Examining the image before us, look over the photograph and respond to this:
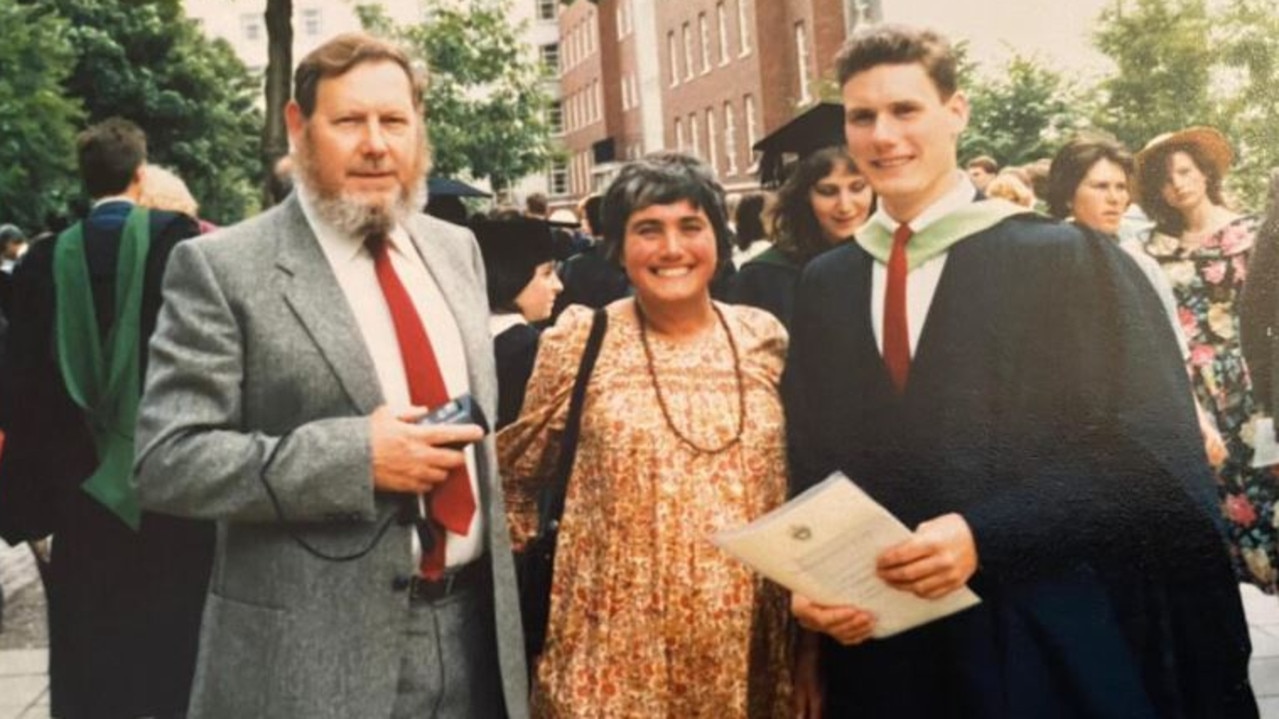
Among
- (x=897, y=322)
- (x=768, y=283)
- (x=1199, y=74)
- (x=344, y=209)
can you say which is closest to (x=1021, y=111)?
(x=1199, y=74)

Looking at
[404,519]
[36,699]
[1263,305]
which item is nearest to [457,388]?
[404,519]

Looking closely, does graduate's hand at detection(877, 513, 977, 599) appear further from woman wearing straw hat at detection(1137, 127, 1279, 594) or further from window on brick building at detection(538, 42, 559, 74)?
window on brick building at detection(538, 42, 559, 74)

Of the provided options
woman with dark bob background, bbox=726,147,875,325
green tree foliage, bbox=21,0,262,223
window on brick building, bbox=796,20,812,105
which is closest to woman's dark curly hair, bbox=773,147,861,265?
woman with dark bob background, bbox=726,147,875,325

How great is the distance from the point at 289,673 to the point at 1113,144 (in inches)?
95.2

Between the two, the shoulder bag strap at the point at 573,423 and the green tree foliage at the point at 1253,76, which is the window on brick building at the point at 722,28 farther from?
the shoulder bag strap at the point at 573,423

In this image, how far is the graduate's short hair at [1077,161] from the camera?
354cm

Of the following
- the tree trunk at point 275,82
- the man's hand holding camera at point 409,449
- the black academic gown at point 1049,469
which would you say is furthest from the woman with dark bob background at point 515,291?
the black academic gown at point 1049,469

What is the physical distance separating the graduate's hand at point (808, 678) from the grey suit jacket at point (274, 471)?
0.85 m

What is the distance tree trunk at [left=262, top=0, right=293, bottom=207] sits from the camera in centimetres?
446

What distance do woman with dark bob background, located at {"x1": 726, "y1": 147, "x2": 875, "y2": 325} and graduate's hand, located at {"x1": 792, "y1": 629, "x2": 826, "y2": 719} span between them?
1106mm

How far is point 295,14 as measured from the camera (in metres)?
6.45

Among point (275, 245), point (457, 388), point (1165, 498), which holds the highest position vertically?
point (275, 245)

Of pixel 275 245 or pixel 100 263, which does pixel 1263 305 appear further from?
pixel 100 263

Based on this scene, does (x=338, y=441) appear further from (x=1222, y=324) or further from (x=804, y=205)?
(x=1222, y=324)
